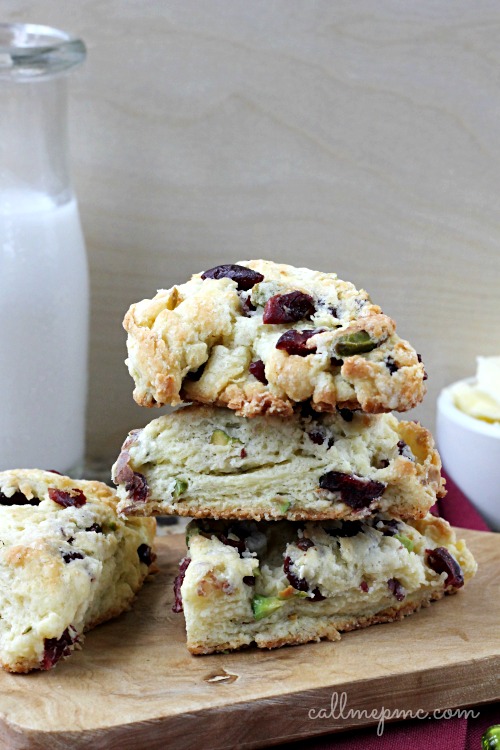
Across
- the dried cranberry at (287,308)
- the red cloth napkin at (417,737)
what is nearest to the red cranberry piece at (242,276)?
the dried cranberry at (287,308)

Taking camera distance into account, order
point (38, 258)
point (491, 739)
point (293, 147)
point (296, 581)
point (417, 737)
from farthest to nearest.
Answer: point (293, 147) < point (38, 258) < point (296, 581) < point (417, 737) < point (491, 739)

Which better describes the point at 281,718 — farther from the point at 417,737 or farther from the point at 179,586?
the point at 179,586

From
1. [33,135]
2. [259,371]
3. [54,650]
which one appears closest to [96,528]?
[54,650]

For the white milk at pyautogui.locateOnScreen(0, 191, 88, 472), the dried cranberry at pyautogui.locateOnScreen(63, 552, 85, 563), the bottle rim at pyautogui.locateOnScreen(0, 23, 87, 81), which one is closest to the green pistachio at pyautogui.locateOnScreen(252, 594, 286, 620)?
the dried cranberry at pyautogui.locateOnScreen(63, 552, 85, 563)

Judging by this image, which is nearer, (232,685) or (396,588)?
(232,685)

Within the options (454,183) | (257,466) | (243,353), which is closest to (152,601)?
(257,466)
